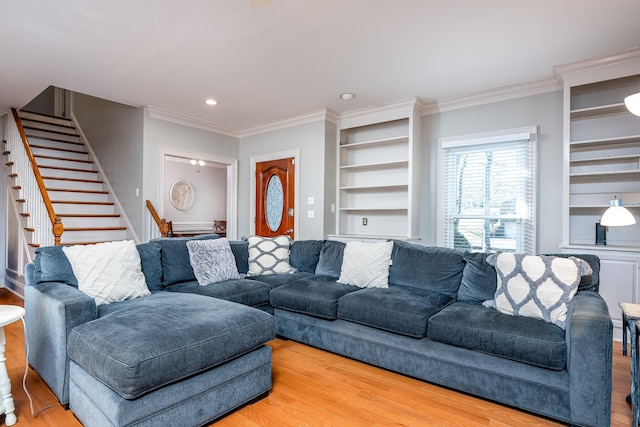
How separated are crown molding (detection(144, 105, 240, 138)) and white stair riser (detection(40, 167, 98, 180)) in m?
1.93

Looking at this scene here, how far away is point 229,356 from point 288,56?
2615mm

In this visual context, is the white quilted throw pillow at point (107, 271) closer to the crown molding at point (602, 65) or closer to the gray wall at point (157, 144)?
the gray wall at point (157, 144)

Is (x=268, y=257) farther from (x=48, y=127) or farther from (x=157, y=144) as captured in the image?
(x=48, y=127)

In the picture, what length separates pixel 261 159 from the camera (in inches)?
228

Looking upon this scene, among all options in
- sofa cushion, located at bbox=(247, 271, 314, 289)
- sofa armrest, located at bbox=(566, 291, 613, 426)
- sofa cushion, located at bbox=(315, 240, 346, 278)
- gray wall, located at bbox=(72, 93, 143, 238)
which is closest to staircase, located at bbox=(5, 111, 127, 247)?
gray wall, located at bbox=(72, 93, 143, 238)

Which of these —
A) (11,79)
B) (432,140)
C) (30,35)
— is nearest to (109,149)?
(11,79)

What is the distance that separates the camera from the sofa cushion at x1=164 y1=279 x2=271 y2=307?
115 inches

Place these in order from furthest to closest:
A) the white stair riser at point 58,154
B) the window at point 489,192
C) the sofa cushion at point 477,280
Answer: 1. the white stair riser at point 58,154
2. the window at point 489,192
3. the sofa cushion at point 477,280

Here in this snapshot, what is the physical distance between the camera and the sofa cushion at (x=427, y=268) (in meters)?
2.87

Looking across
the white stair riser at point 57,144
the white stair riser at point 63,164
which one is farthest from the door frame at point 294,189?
the white stair riser at point 57,144

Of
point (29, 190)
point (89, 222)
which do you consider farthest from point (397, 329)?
point (89, 222)

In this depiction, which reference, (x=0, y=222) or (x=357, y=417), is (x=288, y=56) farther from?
(x=0, y=222)

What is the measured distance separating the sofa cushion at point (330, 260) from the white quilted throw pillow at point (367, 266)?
0.23 meters

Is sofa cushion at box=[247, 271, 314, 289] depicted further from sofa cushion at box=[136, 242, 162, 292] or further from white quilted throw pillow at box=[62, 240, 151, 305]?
white quilted throw pillow at box=[62, 240, 151, 305]
